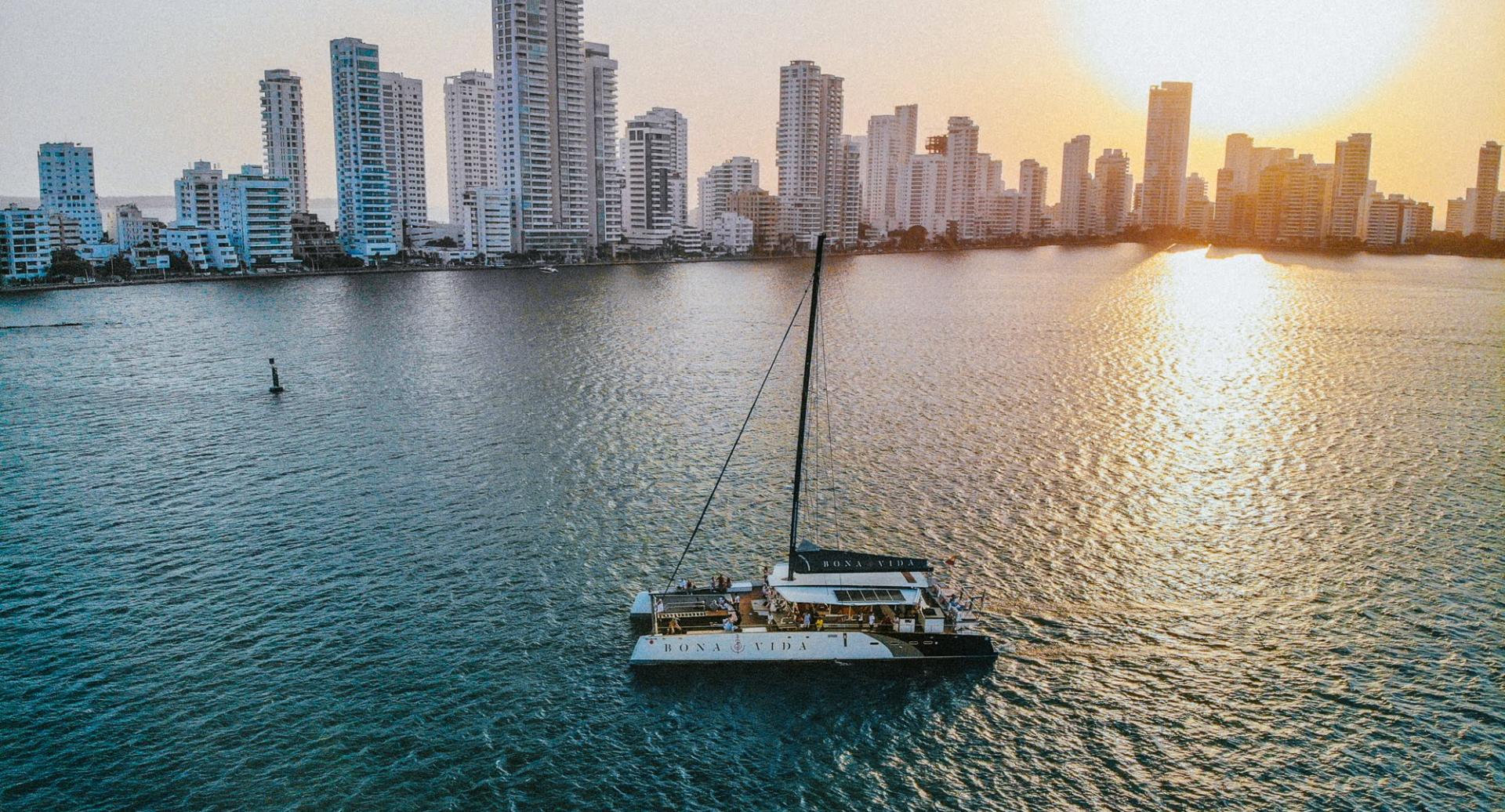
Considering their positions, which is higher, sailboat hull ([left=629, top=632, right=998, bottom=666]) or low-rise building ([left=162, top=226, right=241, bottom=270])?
low-rise building ([left=162, top=226, right=241, bottom=270])

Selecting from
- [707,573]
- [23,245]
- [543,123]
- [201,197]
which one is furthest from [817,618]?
[201,197]

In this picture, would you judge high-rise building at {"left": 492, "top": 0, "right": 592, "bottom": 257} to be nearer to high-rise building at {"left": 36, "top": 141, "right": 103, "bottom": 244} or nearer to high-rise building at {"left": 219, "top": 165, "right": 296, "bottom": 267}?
high-rise building at {"left": 219, "top": 165, "right": 296, "bottom": 267}

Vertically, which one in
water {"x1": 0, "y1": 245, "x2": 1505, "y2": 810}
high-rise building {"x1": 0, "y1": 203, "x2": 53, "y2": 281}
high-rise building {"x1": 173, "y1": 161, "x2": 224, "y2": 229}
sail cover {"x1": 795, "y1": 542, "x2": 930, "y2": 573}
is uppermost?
high-rise building {"x1": 173, "y1": 161, "x2": 224, "y2": 229}

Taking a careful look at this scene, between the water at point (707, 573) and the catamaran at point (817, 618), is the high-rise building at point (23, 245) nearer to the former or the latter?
the water at point (707, 573)

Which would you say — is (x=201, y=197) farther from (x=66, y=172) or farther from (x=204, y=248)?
(x=66, y=172)

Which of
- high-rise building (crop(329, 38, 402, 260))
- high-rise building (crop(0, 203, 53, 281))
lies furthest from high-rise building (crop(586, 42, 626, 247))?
high-rise building (crop(0, 203, 53, 281))

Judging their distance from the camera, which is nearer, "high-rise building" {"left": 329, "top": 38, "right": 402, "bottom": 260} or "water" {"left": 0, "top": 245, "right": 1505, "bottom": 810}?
"water" {"left": 0, "top": 245, "right": 1505, "bottom": 810}

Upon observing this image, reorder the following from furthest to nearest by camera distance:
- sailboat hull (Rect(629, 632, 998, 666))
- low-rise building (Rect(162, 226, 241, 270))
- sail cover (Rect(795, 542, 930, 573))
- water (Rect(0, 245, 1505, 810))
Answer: low-rise building (Rect(162, 226, 241, 270)) → sail cover (Rect(795, 542, 930, 573)) → sailboat hull (Rect(629, 632, 998, 666)) → water (Rect(0, 245, 1505, 810))

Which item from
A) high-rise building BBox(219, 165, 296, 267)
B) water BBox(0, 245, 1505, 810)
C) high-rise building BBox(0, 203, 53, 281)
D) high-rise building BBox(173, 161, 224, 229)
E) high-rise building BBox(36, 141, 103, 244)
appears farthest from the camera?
high-rise building BBox(36, 141, 103, 244)
